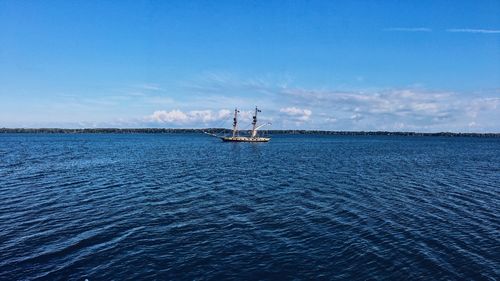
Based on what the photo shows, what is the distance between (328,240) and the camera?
79.0 ft

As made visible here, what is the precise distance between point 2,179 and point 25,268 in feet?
124

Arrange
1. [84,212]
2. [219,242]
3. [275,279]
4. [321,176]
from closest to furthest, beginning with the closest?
1. [275,279]
2. [219,242]
3. [84,212]
4. [321,176]

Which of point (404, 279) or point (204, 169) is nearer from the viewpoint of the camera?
point (404, 279)

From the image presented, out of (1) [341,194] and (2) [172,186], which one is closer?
(1) [341,194]

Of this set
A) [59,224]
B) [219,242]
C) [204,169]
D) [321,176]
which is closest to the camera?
[219,242]

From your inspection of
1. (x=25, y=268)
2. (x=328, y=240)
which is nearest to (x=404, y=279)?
(x=328, y=240)

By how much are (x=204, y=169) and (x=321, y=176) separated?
68.7 ft

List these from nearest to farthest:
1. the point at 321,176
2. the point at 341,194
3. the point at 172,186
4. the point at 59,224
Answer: the point at 59,224
the point at 341,194
the point at 172,186
the point at 321,176

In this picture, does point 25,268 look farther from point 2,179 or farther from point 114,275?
point 2,179

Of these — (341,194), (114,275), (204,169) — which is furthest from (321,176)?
(114,275)

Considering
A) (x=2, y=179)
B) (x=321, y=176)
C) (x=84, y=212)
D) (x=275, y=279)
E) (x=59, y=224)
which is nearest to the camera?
(x=275, y=279)

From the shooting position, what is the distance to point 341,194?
39.9m

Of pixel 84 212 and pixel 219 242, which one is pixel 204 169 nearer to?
pixel 84 212

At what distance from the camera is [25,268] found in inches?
749
